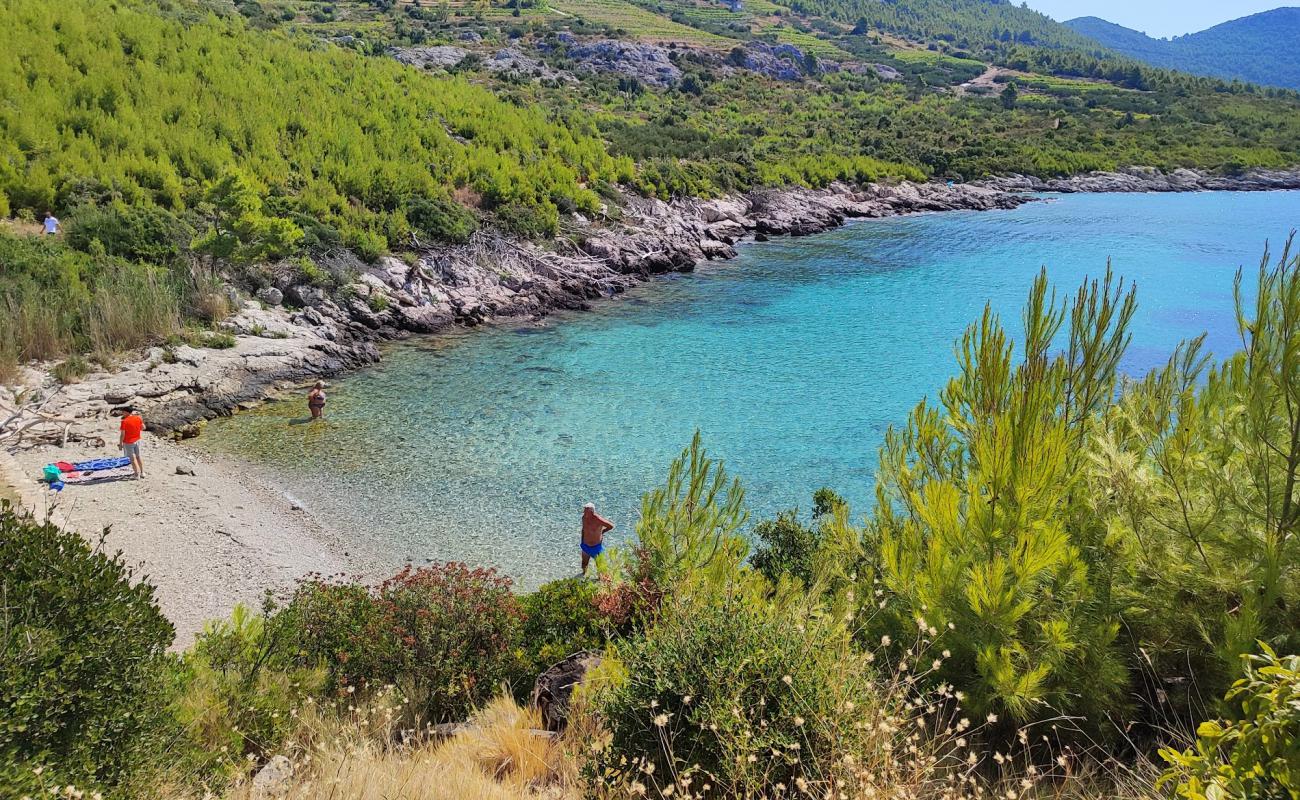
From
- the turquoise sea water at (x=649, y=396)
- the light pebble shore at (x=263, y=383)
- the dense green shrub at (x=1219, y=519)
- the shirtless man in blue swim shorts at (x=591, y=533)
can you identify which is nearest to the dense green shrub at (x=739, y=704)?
the dense green shrub at (x=1219, y=519)

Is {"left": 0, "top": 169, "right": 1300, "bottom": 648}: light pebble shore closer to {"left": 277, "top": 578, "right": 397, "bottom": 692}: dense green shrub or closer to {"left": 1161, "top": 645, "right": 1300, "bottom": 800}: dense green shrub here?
{"left": 277, "top": 578, "right": 397, "bottom": 692}: dense green shrub

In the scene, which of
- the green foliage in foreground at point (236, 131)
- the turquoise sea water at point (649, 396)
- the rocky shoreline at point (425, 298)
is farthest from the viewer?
the green foliage in foreground at point (236, 131)

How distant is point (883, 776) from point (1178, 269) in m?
39.8

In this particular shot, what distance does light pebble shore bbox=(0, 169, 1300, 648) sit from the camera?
34.5ft

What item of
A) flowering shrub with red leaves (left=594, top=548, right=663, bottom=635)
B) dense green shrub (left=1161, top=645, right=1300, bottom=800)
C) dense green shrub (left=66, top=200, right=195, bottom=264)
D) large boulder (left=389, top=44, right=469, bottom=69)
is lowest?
flowering shrub with red leaves (left=594, top=548, right=663, bottom=635)

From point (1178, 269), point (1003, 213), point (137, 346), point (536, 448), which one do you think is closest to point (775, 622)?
point (536, 448)

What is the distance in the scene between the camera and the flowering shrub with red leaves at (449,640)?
645 centimetres

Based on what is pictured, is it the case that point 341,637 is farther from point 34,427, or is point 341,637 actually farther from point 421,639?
point 34,427

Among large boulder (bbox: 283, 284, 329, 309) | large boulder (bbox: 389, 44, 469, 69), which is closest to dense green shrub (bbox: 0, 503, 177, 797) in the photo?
large boulder (bbox: 283, 284, 329, 309)

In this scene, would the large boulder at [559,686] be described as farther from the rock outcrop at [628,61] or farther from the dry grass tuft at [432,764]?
the rock outcrop at [628,61]

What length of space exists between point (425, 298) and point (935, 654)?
72.2 feet

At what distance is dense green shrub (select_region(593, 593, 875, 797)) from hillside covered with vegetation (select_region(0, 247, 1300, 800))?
0.8 inches

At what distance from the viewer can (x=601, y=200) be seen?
34281mm

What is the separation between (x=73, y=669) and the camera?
4383mm
